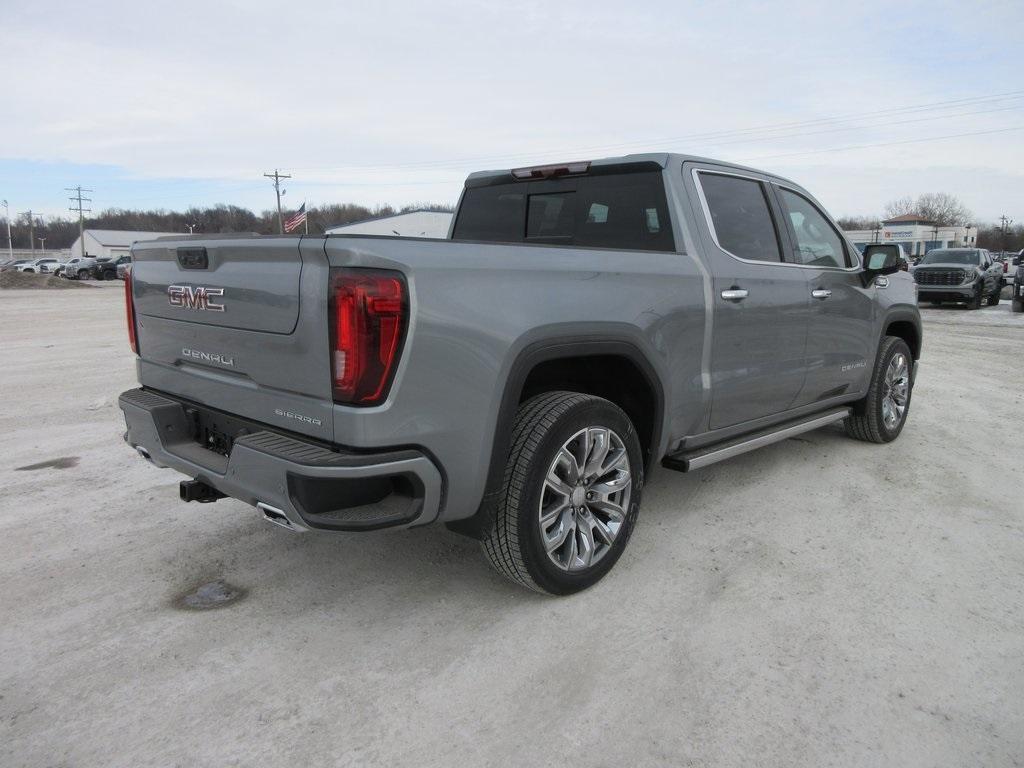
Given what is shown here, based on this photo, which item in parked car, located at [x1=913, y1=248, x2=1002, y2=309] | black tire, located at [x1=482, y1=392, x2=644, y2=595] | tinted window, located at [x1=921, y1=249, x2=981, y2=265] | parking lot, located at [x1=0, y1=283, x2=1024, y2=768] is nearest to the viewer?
parking lot, located at [x1=0, y1=283, x2=1024, y2=768]

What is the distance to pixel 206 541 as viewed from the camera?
12.3ft

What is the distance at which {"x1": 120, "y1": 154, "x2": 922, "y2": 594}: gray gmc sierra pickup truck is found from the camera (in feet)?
7.95

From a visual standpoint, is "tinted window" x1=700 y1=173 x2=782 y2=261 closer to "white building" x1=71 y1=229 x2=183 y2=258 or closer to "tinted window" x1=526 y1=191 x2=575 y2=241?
"tinted window" x1=526 y1=191 x2=575 y2=241

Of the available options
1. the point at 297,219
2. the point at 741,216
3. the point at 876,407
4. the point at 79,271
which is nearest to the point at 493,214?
the point at 741,216

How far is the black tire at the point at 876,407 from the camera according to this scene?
5406 mm

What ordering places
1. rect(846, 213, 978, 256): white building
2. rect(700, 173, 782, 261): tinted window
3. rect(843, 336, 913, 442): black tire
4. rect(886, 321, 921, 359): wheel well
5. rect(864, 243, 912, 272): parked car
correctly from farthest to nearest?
rect(846, 213, 978, 256): white building < rect(886, 321, 921, 359): wheel well < rect(843, 336, 913, 442): black tire < rect(864, 243, 912, 272): parked car < rect(700, 173, 782, 261): tinted window

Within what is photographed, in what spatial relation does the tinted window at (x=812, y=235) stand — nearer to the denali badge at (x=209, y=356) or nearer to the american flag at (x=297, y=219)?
the denali badge at (x=209, y=356)

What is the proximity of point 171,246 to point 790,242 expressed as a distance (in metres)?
3.43

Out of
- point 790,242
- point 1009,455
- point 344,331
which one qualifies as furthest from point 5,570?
point 1009,455

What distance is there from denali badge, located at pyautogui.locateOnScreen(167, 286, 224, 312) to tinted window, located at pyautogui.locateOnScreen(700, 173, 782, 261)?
2.51 metres

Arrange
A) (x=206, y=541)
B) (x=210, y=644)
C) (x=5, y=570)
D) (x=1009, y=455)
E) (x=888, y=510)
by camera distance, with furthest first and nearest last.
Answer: (x=1009, y=455) < (x=888, y=510) < (x=206, y=541) < (x=5, y=570) < (x=210, y=644)

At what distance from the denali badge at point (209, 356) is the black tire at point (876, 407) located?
4480 millimetres

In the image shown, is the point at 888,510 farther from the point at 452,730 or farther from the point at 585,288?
the point at 452,730

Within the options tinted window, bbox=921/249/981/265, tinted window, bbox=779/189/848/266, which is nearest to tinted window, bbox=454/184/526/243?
tinted window, bbox=779/189/848/266
